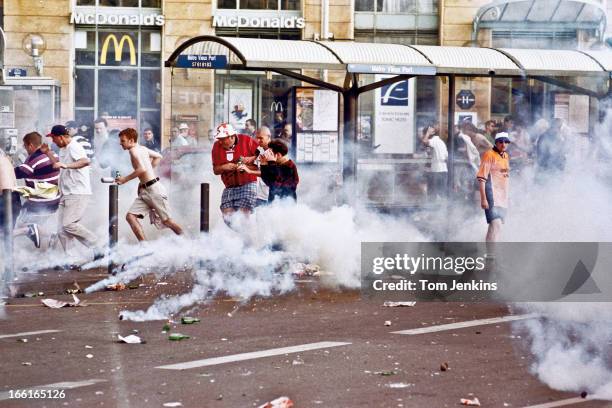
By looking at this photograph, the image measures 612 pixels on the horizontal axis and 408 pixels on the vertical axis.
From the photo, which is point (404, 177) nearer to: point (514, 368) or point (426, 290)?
point (426, 290)

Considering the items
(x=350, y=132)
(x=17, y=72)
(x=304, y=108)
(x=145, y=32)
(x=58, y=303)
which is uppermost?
(x=145, y=32)

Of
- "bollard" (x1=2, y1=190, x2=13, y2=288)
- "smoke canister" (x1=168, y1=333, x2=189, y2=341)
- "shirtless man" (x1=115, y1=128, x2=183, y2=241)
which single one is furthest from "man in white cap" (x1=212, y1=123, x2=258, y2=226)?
"smoke canister" (x1=168, y1=333, x2=189, y2=341)

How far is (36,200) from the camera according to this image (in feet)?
50.9

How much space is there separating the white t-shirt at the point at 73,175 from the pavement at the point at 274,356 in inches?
120

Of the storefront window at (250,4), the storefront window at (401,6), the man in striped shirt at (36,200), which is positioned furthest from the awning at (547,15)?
the man in striped shirt at (36,200)

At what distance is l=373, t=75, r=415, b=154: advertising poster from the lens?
20.1 m

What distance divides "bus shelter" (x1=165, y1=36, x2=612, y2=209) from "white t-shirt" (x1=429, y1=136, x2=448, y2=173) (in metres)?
0.12

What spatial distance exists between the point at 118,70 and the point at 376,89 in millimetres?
8682

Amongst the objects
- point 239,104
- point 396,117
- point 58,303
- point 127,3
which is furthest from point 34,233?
point 127,3

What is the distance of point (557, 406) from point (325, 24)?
2061 centimetres

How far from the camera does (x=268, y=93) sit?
19.6m

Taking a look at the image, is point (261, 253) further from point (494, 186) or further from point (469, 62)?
point (469, 62)

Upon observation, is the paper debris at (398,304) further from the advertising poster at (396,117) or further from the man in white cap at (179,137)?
the man in white cap at (179,137)

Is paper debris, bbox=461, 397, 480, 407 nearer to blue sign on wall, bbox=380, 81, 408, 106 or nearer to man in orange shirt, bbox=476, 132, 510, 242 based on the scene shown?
man in orange shirt, bbox=476, 132, 510, 242
